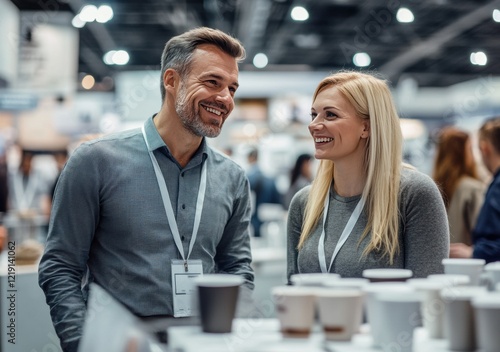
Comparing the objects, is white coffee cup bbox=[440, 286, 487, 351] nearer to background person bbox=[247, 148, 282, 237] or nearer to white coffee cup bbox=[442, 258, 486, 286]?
white coffee cup bbox=[442, 258, 486, 286]

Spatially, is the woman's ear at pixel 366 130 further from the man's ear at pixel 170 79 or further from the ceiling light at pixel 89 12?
the ceiling light at pixel 89 12

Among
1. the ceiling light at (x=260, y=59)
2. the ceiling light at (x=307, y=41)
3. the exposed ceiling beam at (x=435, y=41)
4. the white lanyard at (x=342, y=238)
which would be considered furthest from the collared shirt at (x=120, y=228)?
the ceiling light at (x=260, y=59)

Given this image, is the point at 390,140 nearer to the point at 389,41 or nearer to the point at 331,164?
the point at 331,164

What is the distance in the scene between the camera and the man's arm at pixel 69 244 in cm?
214

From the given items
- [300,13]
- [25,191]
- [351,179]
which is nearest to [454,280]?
[351,179]

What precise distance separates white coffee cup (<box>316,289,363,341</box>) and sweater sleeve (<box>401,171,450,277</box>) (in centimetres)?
90

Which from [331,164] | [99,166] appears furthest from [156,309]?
[331,164]

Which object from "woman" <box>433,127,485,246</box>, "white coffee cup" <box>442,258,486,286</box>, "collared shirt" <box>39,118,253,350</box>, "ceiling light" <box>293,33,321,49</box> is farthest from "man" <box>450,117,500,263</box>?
"ceiling light" <box>293,33,321,49</box>

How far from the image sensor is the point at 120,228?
227 cm

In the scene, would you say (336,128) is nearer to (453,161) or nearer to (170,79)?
(170,79)

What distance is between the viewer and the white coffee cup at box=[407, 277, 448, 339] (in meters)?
1.51

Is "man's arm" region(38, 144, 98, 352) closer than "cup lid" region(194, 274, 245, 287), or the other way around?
"cup lid" region(194, 274, 245, 287)

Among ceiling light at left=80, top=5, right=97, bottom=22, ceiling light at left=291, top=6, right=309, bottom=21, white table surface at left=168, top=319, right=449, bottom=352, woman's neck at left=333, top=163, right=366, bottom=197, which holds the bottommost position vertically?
white table surface at left=168, top=319, right=449, bottom=352

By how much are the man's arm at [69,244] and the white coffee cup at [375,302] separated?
3.45 ft
